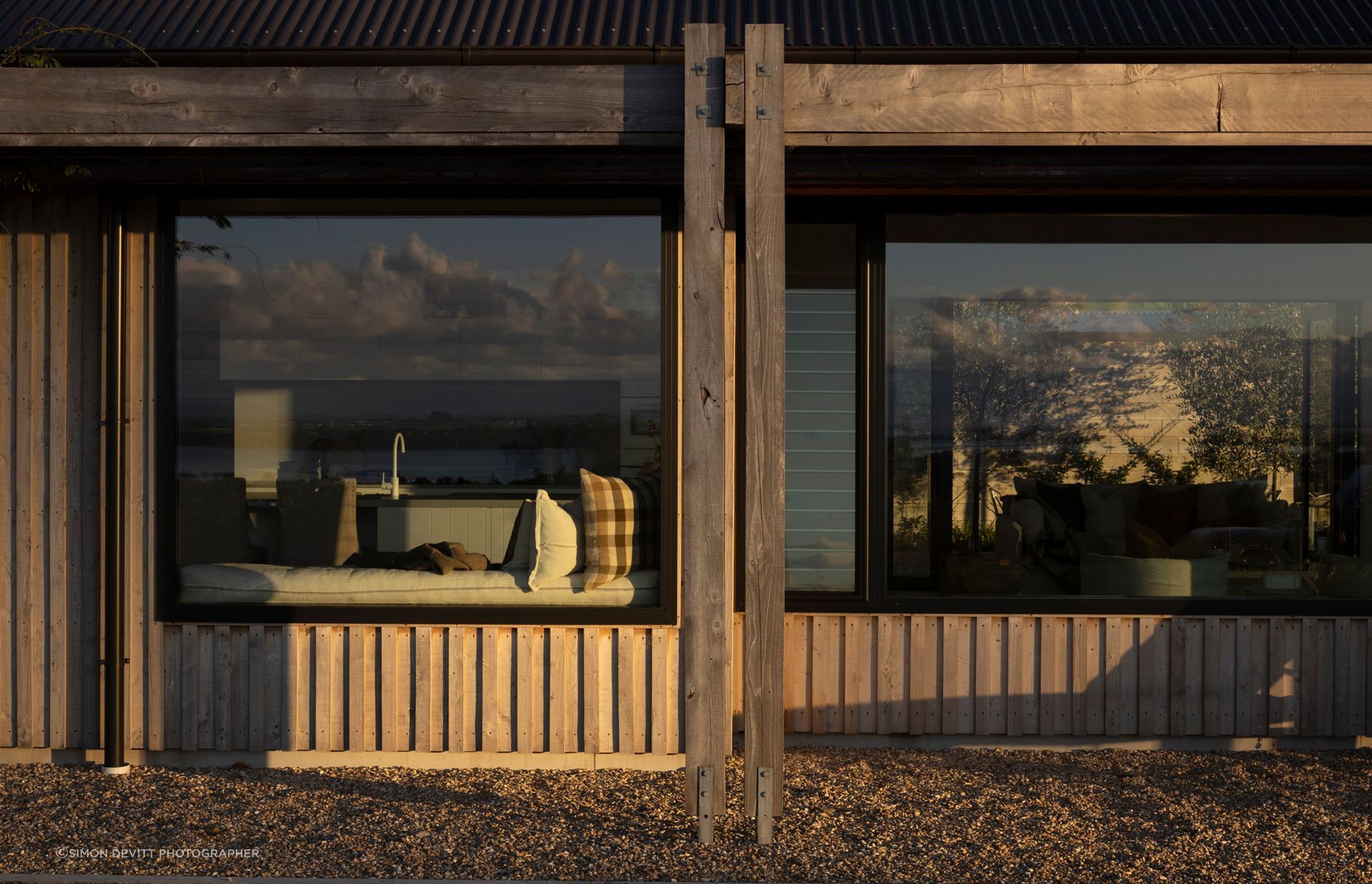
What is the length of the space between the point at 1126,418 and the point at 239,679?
396 centimetres

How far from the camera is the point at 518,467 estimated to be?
15.5 feet

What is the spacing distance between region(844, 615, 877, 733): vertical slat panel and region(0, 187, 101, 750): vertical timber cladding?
316cm

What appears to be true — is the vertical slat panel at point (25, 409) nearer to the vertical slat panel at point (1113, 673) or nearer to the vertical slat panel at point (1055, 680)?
A: the vertical slat panel at point (1055, 680)

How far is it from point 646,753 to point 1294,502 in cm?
303

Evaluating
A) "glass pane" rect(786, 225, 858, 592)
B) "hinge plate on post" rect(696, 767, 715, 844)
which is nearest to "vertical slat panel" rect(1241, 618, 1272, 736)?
"glass pane" rect(786, 225, 858, 592)

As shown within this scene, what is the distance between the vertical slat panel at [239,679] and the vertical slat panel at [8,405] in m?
0.91

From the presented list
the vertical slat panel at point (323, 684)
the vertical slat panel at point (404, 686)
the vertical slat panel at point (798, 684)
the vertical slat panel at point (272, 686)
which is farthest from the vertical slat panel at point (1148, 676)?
the vertical slat panel at point (272, 686)

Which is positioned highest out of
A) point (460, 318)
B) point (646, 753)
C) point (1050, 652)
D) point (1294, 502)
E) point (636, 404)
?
point (460, 318)

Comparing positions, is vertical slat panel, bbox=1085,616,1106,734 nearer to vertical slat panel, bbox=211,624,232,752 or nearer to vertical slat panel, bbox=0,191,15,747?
vertical slat panel, bbox=211,624,232,752

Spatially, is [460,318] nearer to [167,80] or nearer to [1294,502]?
[167,80]

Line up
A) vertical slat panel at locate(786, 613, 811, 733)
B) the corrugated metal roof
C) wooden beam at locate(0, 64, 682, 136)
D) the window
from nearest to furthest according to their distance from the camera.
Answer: wooden beam at locate(0, 64, 682, 136)
the corrugated metal roof
the window
vertical slat panel at locate(786, 613, 811, 733)

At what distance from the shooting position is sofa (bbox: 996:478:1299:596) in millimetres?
4992

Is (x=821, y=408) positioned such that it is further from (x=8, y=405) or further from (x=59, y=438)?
(x=8, y=405)

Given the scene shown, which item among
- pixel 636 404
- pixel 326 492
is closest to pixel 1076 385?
pixel 636 404
